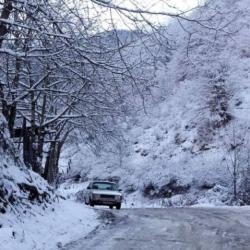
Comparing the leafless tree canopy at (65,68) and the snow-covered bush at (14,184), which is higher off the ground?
the leafless tree canopy at (65,68)

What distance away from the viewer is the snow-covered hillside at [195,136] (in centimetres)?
4494

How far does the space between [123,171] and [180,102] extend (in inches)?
422

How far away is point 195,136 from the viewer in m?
55.0

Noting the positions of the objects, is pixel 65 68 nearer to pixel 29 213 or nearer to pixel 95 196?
pixel 29 213

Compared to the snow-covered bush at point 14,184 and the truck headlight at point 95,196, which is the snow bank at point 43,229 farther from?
the truck headlight at point 95,196

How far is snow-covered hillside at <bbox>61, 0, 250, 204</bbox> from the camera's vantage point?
4494 centimetres

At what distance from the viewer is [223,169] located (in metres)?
44.2

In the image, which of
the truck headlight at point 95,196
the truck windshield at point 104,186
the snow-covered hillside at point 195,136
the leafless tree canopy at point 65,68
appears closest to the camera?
the leafless tree canopy at point 65,68

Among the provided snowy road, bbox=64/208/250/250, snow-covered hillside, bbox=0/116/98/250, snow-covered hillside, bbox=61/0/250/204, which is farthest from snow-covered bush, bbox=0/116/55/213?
snow-covered hillside, bbox=61/0/250/204

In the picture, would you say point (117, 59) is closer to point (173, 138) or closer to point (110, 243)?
point (110, 243)

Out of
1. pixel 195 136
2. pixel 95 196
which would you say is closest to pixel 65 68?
pixel 95 196

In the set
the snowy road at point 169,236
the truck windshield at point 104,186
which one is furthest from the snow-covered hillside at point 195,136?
the snowy road at point 169,236

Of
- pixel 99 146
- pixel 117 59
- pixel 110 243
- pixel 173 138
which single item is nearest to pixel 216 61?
pixel 173 138

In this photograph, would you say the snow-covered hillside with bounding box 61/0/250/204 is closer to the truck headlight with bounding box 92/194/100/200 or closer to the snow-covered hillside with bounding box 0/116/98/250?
the truck headlight with bounding box 92/194/100/200
